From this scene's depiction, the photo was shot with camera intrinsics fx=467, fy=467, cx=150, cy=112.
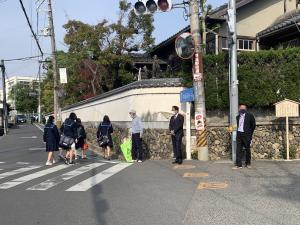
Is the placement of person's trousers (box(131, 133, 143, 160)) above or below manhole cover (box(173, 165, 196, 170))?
above

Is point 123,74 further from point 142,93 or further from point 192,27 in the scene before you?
point 192,27

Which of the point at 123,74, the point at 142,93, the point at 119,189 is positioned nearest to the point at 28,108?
the point at 123,74

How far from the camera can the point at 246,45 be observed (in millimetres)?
21844

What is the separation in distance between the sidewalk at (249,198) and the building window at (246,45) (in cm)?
995

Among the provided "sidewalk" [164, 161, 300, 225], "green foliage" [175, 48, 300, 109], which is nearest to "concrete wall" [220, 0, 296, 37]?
"green foliage" [175, 48, 300, 109]

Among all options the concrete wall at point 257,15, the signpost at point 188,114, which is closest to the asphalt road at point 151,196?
the signpost at point 188,114

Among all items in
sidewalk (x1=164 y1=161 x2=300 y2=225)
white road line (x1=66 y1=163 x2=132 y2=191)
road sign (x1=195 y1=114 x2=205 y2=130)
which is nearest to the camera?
sidewalk (x1=164 y1=161 x2=300 y2=225)

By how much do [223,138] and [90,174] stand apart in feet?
17.2

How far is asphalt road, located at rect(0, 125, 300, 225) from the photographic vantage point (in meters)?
7.34

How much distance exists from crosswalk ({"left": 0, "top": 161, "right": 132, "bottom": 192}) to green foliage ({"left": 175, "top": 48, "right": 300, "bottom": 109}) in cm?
407

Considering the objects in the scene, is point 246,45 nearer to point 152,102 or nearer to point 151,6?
point 152,102

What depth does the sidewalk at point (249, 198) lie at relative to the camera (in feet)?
23.7

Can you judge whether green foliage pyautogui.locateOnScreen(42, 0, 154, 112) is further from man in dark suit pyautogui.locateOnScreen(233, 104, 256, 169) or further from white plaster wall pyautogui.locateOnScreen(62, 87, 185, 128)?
man in dark suit pyautogui.locateOnScreen(233, 104, 256, 169)

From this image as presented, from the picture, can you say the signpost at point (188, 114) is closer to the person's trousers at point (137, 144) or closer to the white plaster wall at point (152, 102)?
the white plaster wall at point (152, 102)
